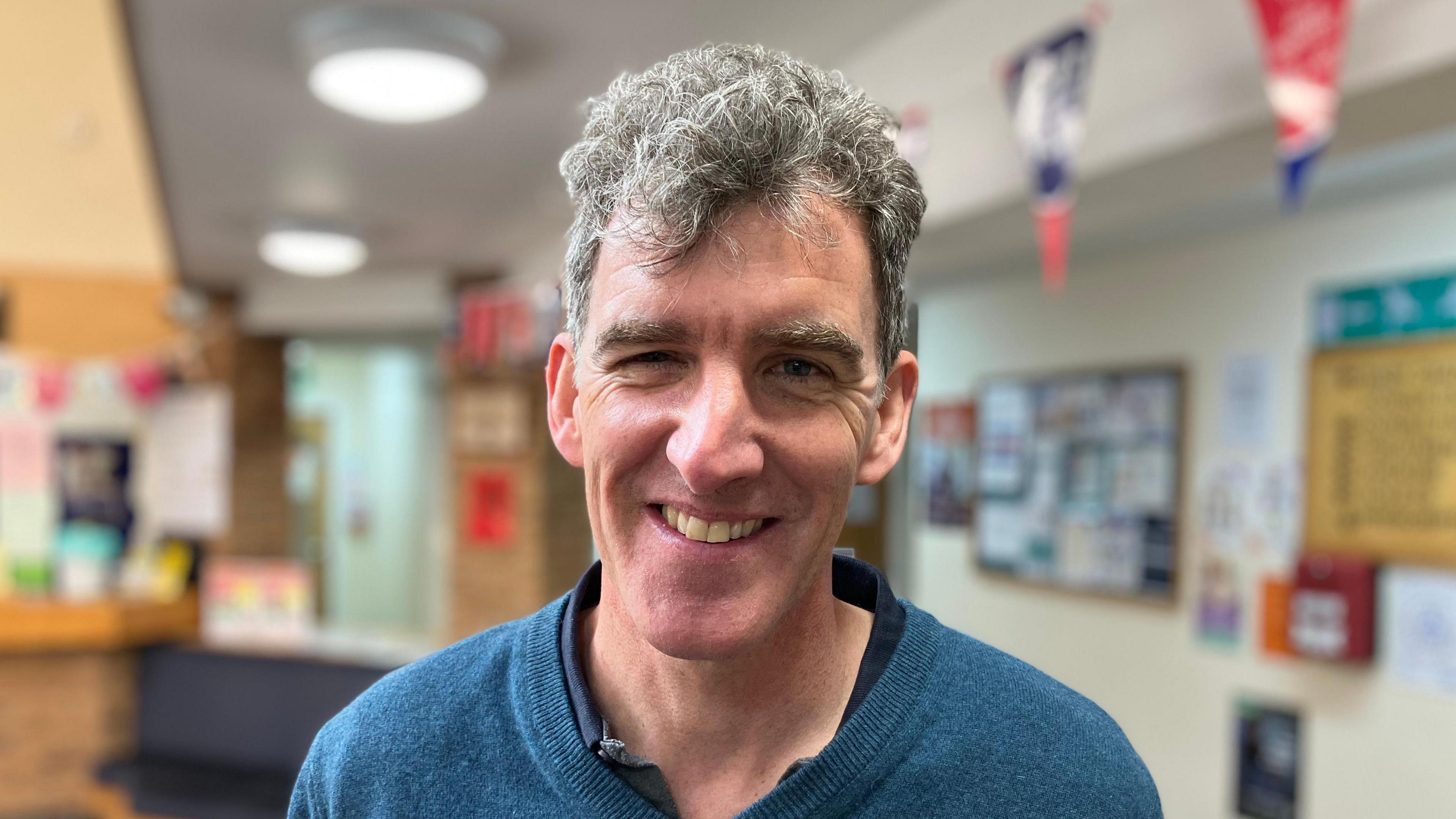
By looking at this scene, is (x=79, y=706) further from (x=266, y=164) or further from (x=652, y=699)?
(x=652, y=699)

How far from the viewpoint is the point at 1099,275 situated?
453cm

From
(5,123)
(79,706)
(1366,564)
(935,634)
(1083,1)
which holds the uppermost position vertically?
(5,123)

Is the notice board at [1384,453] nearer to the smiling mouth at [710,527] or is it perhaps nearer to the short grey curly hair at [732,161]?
the short grey curly hair at [732,161]

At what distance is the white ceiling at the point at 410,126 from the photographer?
8.99 ft

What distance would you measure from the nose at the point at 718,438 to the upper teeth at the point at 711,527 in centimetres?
3

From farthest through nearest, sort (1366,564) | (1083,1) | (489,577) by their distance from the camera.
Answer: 1. (489,577)
2. (1366,564)
3. (1083,1)

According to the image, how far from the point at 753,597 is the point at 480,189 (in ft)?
13.0

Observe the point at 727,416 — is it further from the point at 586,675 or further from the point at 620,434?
the point at 586,675

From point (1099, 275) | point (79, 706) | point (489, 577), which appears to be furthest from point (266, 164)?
point (1099, 275)

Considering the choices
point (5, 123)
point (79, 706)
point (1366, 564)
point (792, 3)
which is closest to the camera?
point (792, 3)

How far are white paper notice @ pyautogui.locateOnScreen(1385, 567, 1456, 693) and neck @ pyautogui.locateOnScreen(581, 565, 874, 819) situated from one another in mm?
3055

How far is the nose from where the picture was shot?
0.77m

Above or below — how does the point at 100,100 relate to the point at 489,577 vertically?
above

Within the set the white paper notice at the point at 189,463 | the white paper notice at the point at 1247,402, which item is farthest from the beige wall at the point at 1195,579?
the white paper notice at the point at 189,463
